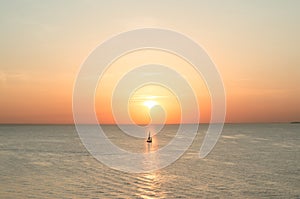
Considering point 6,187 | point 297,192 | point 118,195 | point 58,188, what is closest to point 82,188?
point 58,188

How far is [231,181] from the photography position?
149 feet

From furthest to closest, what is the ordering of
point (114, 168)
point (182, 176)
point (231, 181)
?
1. point (114, 168)
2. point (182, 176)
3. point (231, 181)

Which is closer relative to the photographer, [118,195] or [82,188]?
[118,195]

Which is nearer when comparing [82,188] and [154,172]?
[82,188]

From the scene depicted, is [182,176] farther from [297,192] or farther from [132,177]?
[297,192]

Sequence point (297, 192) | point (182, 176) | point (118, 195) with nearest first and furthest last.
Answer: point (118, 195) < point (297, 192) < point (182, 176)

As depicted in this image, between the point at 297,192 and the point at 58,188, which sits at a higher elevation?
the point at 297,192

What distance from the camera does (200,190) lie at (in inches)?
1544

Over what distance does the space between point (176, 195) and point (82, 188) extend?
10.6m

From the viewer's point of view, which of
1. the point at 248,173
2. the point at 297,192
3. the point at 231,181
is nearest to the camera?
the point at 297,192

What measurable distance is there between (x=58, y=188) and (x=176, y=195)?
13018 mm

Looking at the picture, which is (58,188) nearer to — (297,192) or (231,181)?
(231,181)

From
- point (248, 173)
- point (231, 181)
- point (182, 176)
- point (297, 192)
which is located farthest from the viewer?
point (248, 173)

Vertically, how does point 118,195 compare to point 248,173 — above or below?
below
